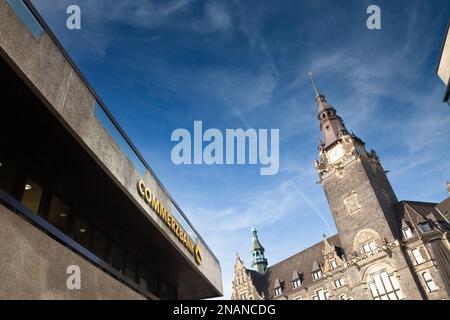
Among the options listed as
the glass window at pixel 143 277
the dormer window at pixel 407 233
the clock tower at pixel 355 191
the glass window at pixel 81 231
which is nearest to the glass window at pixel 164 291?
the glass window at pixel 143 277

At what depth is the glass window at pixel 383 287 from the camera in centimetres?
4091

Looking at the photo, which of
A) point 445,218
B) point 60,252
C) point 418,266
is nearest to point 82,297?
point 60,252

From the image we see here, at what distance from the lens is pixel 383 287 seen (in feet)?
139

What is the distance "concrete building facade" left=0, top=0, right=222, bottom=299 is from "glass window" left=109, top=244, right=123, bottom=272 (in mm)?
46

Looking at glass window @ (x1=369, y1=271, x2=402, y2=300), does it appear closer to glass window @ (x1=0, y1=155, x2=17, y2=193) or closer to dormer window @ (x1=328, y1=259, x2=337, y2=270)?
dormer window @ (x1=328, y1=259, x2=337, y2=270)

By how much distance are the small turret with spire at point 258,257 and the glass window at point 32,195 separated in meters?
72.1

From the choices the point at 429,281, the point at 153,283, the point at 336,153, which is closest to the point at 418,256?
the point at 429,281

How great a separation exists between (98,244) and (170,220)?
356cm

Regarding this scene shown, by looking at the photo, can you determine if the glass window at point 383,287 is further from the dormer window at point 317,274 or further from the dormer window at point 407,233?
the dormer window at point 317,274

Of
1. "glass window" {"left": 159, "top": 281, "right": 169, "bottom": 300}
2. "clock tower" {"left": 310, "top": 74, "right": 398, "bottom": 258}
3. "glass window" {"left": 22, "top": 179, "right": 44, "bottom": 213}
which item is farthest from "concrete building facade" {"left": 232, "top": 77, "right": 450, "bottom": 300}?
"glass window" {"left": 22, "top": 179, "right": 44, "bottom": 213}

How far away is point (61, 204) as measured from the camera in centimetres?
1070

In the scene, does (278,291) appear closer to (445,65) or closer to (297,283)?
(297,283)
